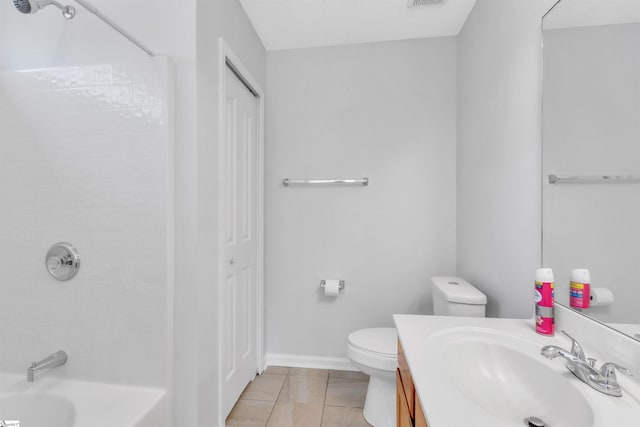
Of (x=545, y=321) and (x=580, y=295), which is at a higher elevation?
(x=580, y=295)

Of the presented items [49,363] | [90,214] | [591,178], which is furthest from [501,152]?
[49,363]

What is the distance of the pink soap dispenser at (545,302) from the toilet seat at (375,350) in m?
0.72

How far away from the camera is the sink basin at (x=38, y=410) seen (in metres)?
1.25

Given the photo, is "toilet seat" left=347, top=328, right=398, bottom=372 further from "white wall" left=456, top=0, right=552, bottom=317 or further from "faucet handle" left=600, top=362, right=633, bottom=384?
"faucet handle" left=600, top=362, right=633, bottom=384

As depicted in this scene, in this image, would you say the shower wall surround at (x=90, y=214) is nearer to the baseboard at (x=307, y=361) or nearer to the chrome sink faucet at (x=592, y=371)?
the baseboard at (x=307, y=361)

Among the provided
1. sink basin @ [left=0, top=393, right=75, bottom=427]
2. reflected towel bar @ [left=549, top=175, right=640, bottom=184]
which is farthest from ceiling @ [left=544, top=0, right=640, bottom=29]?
sink basin @ [left=0, top=393, right=75, bottom=427]

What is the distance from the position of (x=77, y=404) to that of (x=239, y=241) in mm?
1001

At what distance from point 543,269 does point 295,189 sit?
1.59 metres

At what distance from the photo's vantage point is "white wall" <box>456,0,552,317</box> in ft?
4.02

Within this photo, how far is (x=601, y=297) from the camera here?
0.87 metres

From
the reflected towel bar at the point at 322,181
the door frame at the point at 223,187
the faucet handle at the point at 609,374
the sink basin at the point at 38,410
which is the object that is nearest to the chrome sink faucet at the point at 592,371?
the faucet handle at the point at 609,374

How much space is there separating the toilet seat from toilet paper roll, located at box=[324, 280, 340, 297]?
365 mm

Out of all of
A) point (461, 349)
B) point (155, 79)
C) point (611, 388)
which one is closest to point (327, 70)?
point (155, 79)

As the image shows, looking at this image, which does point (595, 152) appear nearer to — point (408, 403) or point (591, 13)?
point (591, 13)
